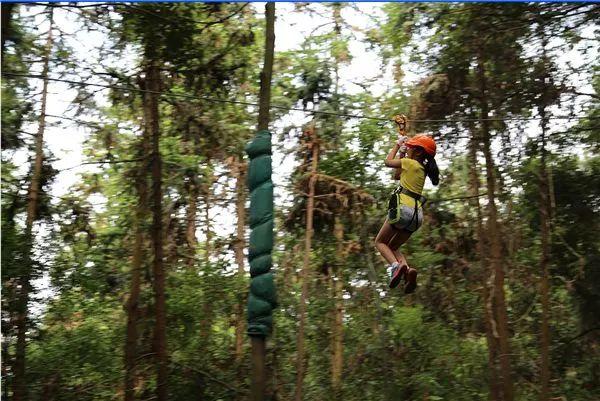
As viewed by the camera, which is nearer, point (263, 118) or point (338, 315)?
point (263, 118)

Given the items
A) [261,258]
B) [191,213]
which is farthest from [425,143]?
[191,213]

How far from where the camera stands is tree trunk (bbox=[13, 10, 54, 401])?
6727 mm

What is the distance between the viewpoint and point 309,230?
24.6 ft

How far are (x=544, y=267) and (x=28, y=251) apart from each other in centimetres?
557

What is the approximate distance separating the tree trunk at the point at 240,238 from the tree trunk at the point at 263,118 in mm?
3548

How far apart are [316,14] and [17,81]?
459 centimetres

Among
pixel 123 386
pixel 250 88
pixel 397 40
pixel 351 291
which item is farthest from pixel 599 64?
pixel 123 386

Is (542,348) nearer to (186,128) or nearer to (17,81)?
(186,128)

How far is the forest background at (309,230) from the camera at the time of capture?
7.07 meters

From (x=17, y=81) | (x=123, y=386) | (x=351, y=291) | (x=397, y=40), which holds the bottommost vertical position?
(x=123, y=386)

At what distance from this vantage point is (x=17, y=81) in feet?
24.6

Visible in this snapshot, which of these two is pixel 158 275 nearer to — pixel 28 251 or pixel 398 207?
pixel 28 251

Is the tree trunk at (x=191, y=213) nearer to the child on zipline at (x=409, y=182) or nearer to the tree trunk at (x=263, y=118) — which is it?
the tree trunk at (x=263, y=118)

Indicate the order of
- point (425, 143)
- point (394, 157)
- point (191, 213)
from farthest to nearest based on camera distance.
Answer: point (191, 213), point (394, 157), point (425, 143)
